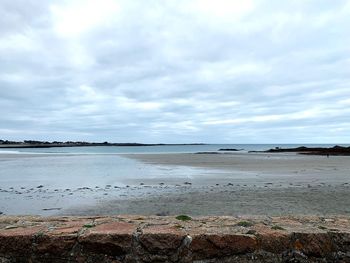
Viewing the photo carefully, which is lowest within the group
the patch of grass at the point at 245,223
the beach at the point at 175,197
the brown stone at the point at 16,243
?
the beach at the point at 175,197

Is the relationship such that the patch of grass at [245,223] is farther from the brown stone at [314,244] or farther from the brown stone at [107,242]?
the brown stone at [107,242]

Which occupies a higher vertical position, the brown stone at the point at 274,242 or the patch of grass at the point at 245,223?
the patch of grass at the point at 245,223

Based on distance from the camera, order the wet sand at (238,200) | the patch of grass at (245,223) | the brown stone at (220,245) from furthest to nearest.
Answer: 1. the wet sand at (238,200)
2. the patch of grass at (245,223)
3. the brown stone at (220,245)

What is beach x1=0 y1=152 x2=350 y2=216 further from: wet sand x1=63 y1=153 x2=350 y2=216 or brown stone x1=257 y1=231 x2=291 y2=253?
brown stone x1=257 y1=231 x2=291 y2=253

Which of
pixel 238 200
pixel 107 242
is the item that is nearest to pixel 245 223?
pixel 107 242

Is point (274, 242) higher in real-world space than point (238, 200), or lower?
higher

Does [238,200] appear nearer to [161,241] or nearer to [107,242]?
[161,241]

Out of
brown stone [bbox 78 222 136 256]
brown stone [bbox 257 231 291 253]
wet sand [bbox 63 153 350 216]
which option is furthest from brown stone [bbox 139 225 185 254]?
wet sand [bbox 63 153 350 216]

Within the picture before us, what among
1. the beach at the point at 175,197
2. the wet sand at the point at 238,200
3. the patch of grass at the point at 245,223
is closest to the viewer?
the patch of grass at the point at 245,223

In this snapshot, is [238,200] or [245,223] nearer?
[245,223]

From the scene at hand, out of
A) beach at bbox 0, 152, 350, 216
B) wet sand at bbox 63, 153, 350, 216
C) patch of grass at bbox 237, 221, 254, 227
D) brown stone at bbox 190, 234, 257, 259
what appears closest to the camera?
brown stone at bbox 190, 234, 257, 259

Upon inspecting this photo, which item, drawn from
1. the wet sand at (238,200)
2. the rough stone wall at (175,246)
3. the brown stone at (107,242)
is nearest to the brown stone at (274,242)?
the rough stone wall at (175,246)

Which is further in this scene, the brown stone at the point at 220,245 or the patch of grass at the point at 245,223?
the patch of grass at the point at 245,223

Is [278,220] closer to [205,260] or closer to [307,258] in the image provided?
[307,258]
